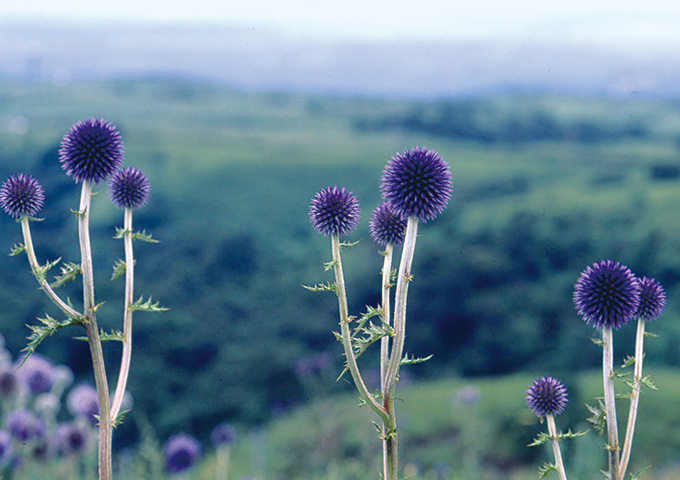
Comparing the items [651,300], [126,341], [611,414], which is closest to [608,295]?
[651,300]

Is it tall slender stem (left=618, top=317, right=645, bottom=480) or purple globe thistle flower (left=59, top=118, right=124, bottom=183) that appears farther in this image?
purple globe thistle flower (left=59, top=118, right=124, bottom=183)

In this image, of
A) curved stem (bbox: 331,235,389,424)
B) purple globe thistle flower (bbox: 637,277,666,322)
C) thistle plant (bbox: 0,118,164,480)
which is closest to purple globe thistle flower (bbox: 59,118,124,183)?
thistle plant (bbox: 0,118,164,480)

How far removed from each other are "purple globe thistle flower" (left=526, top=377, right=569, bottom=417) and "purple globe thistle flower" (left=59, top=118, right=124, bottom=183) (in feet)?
8.89

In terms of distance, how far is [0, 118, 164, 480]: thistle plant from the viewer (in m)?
2.96

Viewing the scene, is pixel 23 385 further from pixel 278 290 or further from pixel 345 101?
pixel 345 101

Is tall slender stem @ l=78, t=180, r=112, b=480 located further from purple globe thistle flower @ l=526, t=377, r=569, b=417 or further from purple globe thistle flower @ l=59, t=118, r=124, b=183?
purple globe thistle flower @ l=526, t=377, r=569, b=417

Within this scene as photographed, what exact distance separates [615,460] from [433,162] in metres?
1.74

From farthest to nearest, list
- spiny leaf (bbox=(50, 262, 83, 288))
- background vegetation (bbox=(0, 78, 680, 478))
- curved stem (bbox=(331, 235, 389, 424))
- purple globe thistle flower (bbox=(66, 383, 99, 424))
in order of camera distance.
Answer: background vegetation (bbox=(0, 78, 680, 478)) < purple globe thistle flower (bbox=(66, 383, 99, 424)) < spiny leaf (bbox=(50, 262, 83, 288)) < curved stem (bbox=(331, 235, 389, 424))

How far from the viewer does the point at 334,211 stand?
349cm

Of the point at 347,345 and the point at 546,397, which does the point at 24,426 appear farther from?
the point at 546,397

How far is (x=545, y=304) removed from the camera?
54375mm

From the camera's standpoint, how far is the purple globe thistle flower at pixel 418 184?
3.34 m

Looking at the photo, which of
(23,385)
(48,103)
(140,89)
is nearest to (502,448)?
(23,385)

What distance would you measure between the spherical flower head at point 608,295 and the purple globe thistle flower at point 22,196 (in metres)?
3.03
